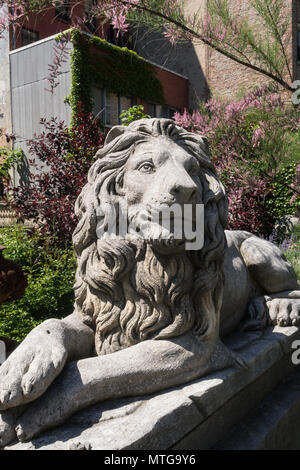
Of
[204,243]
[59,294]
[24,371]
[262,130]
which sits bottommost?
[59,294]

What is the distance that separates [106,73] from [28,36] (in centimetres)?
343

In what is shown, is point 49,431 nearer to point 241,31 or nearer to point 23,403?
point 23,403

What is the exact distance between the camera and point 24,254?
5.16 meters

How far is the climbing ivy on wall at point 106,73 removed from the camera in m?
11.1

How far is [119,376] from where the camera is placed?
1.58 metres

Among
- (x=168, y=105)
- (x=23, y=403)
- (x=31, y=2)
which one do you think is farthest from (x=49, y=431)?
(x=168, y=105)

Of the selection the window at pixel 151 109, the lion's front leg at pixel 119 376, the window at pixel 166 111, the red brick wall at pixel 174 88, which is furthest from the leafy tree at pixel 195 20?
the window at pixel 166 111

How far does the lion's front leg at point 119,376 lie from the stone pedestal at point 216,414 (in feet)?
0.13

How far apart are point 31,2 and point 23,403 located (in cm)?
242

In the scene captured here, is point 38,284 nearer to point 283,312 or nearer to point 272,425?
point 283,312

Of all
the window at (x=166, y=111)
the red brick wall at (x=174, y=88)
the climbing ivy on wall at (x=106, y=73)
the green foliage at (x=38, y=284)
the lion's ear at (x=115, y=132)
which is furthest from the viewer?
the window at (x=166, y=111)

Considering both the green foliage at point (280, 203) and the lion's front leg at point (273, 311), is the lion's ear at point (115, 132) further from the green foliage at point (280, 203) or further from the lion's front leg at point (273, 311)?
the green foliage at point (280, 203)

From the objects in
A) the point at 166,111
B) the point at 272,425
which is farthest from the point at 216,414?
the point at 166,111

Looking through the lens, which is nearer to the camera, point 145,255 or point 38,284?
point 145,255
